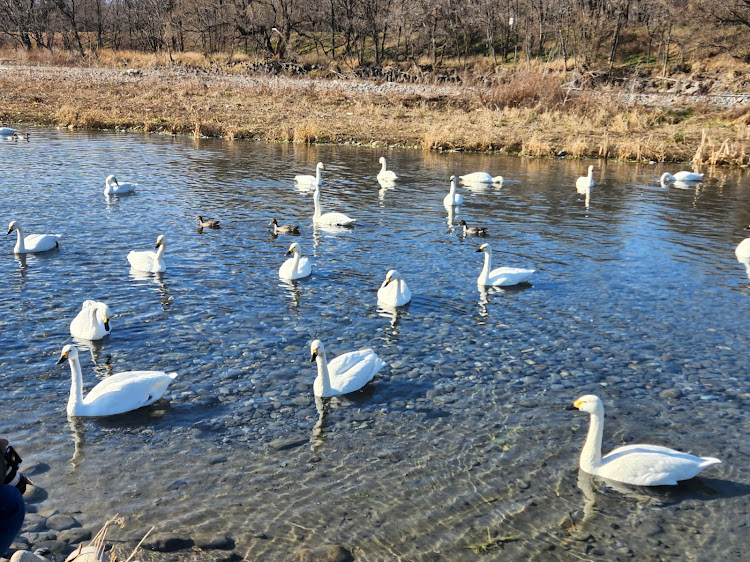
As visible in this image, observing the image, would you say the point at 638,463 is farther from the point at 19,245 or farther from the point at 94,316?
the point at 19,245

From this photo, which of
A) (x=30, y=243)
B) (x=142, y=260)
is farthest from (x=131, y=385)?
(x=30, y=243)

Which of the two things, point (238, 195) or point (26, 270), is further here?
point (238, 195)

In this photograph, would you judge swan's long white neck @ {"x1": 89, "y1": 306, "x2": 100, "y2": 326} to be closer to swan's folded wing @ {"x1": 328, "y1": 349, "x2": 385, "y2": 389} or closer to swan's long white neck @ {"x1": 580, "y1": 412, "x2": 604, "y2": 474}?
swan's folded wing @ {"x1": 328, "y1": 349, "x2": 385, "y2": 389}

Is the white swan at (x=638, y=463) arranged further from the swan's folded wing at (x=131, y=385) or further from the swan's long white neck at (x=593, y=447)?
the swan's folded wing at (x=131, y=385)

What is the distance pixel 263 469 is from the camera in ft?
23.2

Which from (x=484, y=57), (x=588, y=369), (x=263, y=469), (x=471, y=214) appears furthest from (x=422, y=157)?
(x=484, y=57)

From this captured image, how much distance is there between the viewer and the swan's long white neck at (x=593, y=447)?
7.14 m

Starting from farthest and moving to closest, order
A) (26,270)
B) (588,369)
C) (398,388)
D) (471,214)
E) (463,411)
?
(471,214) → (26,270) → (588,369) → (398,388) → (463,411)

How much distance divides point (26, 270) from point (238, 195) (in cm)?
840

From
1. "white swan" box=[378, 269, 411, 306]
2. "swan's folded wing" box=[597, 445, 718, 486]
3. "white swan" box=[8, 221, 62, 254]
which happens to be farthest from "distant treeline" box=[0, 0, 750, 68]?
"swan's folded wing" box=[597, 445, 718, 486]

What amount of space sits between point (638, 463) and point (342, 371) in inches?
143

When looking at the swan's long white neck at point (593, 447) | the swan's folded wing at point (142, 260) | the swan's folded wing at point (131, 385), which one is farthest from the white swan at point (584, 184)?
the swan's folded wing at point (131, 385)

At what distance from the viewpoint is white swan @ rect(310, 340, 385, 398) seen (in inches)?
337

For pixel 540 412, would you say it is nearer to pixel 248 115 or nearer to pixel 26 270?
pixel 26 270
